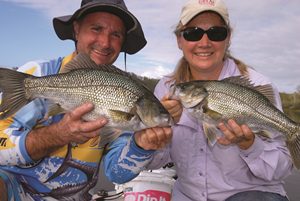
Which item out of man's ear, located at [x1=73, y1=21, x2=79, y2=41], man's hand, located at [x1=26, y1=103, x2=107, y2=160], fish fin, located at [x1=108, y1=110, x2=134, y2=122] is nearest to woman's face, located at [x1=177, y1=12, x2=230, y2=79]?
man's ear, located at [x1=73, y1=21, x2=79, y2=41]

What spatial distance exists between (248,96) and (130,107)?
1.09 meters

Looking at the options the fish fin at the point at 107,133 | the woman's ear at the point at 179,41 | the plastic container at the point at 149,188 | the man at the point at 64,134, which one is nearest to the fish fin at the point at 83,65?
the man at the point at 64,134

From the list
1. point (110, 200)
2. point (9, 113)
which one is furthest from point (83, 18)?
point (110, 200)

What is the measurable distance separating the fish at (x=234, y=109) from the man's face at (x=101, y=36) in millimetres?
890

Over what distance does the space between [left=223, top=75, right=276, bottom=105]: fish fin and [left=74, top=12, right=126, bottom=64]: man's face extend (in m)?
1.22

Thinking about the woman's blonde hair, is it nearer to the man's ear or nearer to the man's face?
the man's face

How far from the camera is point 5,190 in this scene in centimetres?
343

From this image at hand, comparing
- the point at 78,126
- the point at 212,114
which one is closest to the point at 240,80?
the point at 212,114

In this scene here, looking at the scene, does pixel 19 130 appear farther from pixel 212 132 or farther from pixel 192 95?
pixel 212 132

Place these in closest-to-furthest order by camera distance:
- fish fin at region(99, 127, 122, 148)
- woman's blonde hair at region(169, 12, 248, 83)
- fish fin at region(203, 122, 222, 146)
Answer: fish fin at region(99, 127, 122, 148) → fish fin at region(203, 122, 222, 146) → woman's blonde hair at region(169, 12, 248, 83)

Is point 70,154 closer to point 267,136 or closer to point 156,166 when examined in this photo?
point 156,166

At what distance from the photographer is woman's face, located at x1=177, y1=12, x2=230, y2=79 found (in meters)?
3.97

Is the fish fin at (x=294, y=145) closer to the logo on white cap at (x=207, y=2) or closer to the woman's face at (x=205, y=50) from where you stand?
the woman's face at (x=205, y=50)

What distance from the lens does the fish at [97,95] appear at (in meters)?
3.10
